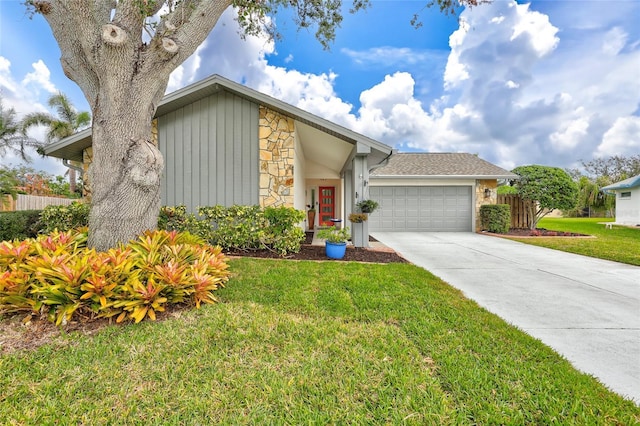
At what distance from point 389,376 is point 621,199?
68.7 feet

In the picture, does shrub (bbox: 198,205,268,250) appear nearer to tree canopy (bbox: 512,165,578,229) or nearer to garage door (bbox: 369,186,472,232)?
garage door (bbox: 369,186,472,232)

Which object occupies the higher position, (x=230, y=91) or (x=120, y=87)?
(x=230, y=91)

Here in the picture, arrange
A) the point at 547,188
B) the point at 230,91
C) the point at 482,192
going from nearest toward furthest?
the point at 230,91 < the point at 547,188 < the point at 482,192

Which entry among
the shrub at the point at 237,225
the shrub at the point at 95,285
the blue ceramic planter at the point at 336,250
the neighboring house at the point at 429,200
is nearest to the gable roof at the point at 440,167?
the neighboring house at the point at 429,200

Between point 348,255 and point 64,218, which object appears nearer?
point 64,218

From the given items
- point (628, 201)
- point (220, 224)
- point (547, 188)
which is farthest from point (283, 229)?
point (628, 201)

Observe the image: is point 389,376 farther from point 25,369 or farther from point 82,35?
point 82,35

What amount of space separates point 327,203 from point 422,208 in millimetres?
4675

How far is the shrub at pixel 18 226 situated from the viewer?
629 cm

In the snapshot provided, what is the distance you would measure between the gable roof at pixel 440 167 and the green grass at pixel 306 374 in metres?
9.49

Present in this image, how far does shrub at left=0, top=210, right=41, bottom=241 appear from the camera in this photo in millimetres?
6289

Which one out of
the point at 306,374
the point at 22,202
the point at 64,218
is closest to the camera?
the point at 306,374

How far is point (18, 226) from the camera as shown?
6.38 meters

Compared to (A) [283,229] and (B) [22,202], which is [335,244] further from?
(B) [22,202]
